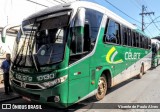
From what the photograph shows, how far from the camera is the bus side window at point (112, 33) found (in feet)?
27.2

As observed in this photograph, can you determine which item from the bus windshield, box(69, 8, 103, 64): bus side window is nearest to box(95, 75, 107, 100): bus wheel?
box(69, 8, 103, 64): bus side window

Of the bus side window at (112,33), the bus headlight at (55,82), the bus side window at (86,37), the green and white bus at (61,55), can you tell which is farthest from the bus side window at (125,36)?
the bus headlight at (55,82)

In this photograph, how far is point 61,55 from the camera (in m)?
5.83

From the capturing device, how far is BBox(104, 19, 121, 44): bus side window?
8281 millimetres

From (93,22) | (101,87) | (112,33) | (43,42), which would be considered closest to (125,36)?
(112,33)

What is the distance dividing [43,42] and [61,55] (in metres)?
0.83

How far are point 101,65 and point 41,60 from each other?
250 cm

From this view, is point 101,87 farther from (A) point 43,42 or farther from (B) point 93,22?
(A) point 43,42

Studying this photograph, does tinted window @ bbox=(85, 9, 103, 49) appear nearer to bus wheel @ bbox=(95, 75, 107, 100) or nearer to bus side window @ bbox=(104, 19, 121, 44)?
bus side window @ bbox=(104, 19, 121, 44)

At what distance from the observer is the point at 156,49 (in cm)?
2336

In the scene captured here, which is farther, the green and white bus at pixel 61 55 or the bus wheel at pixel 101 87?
the bus wheel at pixel 101 87

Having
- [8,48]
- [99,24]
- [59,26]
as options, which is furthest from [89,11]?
[8,48]

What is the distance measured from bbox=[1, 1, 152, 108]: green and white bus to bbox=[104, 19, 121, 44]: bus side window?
460 mm

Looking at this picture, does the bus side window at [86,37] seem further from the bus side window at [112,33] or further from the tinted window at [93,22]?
the bus side window at [112,33]
